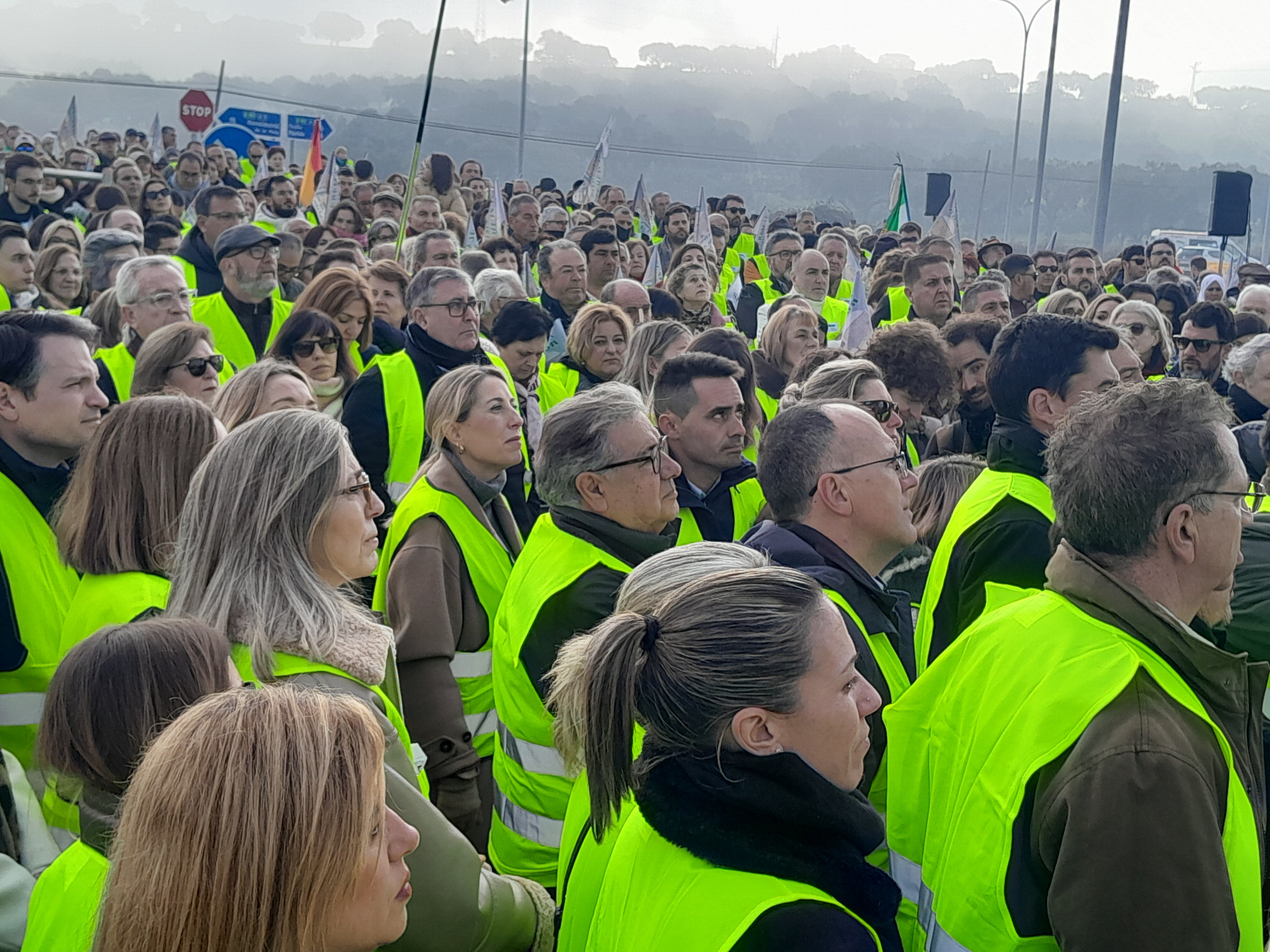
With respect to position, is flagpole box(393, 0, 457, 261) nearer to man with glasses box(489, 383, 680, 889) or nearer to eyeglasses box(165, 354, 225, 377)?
eyeglasses box(165, 354, 225, 377)

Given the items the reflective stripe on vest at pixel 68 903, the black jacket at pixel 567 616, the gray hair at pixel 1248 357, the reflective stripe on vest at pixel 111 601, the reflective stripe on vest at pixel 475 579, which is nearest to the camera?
the reflective stripe on vest at pixel 68 903

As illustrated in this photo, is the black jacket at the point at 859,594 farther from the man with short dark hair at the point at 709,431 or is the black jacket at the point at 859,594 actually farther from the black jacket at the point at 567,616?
the man with short dark hair at the point at 709,431

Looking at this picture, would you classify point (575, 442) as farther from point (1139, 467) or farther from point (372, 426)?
point (372, 426)

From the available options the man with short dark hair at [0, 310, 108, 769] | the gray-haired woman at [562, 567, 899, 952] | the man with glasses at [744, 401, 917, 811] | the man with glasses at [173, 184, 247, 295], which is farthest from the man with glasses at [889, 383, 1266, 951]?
the man with glasses at [173, 184, 247, 295]

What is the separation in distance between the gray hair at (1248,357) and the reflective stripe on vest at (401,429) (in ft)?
13.7

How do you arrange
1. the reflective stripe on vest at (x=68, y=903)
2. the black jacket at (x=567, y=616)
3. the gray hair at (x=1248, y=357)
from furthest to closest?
1. the gray hair at (x=1248, y=357)
2. the black jacket at (x=567, y=616)
3. the reflective stripe on vest at (x=68, y=903)

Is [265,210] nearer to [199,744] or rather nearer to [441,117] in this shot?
[199,744]

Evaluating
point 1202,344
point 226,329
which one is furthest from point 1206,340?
point 226,329

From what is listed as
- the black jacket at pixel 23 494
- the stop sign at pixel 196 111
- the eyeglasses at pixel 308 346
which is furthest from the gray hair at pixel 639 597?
the stop sign at pixel 196 111

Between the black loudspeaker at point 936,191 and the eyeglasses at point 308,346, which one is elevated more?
the black loudspeaker at point 936,191

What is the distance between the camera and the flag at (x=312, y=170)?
47.8 ft

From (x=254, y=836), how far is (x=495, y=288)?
6434 mm

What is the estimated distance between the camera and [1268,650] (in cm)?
310

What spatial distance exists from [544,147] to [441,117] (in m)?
7.98
